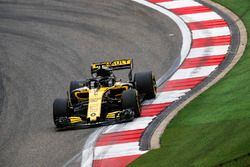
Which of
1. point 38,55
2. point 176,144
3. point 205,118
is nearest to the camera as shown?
point 176,144

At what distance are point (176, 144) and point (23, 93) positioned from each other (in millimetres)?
6919

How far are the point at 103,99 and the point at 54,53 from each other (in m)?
6.16

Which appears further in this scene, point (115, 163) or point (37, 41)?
point (37, 41)

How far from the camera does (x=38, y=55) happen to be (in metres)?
25.2

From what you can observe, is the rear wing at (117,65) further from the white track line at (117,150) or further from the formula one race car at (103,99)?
the white track line at (117,150)

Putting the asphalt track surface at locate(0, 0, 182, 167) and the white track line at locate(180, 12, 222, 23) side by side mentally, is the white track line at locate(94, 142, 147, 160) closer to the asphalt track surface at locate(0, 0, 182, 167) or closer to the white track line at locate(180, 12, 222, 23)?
the asphalt track surface at locate(0, 0, 182, 167)

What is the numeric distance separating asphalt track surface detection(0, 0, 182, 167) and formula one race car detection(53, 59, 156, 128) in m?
0.32

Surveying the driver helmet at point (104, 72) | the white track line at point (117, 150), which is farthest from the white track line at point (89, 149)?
the driver helmet at point (104, 72)

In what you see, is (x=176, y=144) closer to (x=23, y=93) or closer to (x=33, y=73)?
(x=23, y=93)

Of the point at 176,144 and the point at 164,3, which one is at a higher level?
the point at 164,3

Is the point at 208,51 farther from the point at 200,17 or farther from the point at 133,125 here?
the point at 133,125

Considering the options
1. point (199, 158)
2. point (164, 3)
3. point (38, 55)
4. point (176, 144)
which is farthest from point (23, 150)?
point (164, 3)

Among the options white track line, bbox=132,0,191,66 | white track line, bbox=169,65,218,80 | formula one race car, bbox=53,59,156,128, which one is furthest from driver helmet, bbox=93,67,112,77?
white track line, bbox=132,0,191,66

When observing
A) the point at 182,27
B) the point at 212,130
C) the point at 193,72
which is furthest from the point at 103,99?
the point at 182,27
